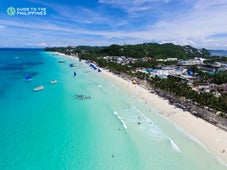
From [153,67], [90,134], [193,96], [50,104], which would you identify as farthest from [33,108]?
[153,67]

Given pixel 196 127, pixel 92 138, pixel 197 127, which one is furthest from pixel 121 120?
pixel 197 127

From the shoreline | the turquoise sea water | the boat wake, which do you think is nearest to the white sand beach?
the shoreline

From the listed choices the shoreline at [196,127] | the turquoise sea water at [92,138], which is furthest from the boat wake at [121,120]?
the shoreline at [196,127]

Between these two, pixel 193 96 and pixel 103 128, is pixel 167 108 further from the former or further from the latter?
pixel 103 128

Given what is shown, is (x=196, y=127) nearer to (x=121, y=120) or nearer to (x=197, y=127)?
(x=197, y=127)

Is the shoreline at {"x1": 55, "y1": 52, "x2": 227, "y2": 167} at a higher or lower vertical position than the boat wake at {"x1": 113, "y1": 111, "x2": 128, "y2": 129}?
higher

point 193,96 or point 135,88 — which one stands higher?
point 193,96

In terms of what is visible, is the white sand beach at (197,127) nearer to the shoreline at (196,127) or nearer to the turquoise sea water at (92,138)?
the shoreline at (196,127)

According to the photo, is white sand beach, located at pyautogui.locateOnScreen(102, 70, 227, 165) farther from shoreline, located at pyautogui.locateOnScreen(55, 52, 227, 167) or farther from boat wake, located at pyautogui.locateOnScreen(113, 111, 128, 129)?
boat wake, located at pyautogui.locateOnScreen(113, 111, 128, 129)

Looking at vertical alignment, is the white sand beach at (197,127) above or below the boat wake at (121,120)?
above
